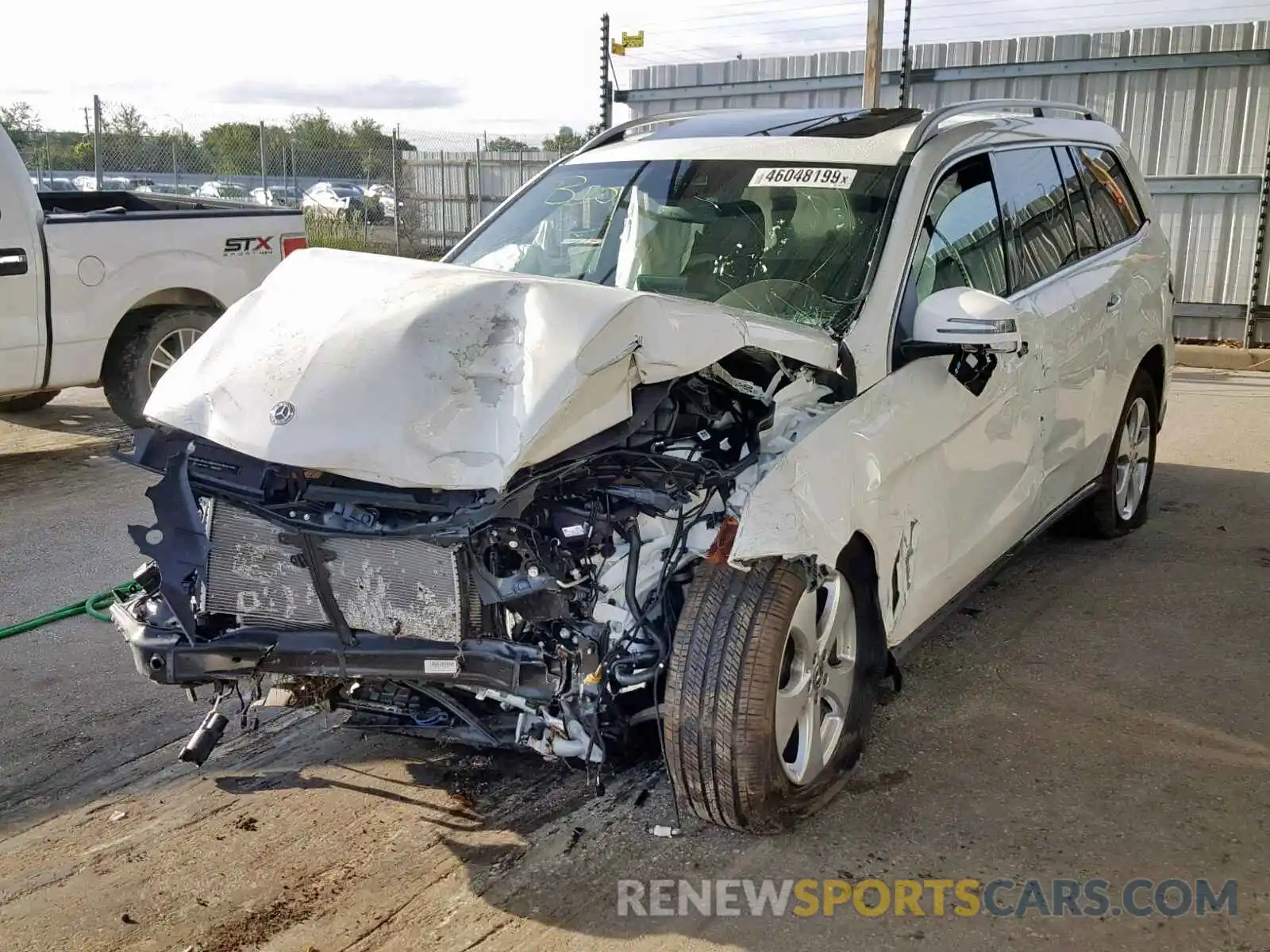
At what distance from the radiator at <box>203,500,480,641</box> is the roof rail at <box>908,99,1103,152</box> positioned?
2.36m

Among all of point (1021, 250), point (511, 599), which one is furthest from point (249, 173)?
point (511, 599)

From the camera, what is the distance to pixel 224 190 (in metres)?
17.8

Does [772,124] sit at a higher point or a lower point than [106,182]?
higher

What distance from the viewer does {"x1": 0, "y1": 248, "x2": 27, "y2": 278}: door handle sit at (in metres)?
7.53

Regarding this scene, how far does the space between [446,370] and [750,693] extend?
1.14 m

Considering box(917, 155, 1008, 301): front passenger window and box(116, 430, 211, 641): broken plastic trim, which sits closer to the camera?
box(116, 430, 211, 641): broken plastic trim

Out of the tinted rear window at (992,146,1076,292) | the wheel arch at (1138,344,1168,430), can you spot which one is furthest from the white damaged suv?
the wheel arch at (1138,344,1168,430)

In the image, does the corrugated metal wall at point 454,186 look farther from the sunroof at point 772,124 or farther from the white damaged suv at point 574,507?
the white damaged suv at point 574,507

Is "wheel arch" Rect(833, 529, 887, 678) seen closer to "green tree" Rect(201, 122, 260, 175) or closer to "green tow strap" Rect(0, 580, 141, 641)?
"green tow strap" Rect(0, 580, 141, 641)

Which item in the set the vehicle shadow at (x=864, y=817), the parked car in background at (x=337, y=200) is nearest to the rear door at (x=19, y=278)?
the vehicle shadow at (x=864, y=817)

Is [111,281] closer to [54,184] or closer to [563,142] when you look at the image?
[54,184]

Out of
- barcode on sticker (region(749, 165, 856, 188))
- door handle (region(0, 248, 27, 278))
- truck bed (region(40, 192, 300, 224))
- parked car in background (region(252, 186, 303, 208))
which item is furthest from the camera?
parked car in background (region(252, 186, 303, 208))

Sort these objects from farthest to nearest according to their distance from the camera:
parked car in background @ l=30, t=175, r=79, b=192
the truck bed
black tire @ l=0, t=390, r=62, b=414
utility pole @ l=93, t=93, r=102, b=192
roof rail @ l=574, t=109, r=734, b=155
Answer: parked car in background @ l=30, t=175, r=79, b=192, utility pole @ l=93, t=93, r=102, b=192, black tire @ l=0, t=390, r=62, b=414, the truck bed, roof rail @ l=574, t=109, r=734, b=155

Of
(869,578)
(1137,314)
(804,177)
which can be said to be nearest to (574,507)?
(869,578)
